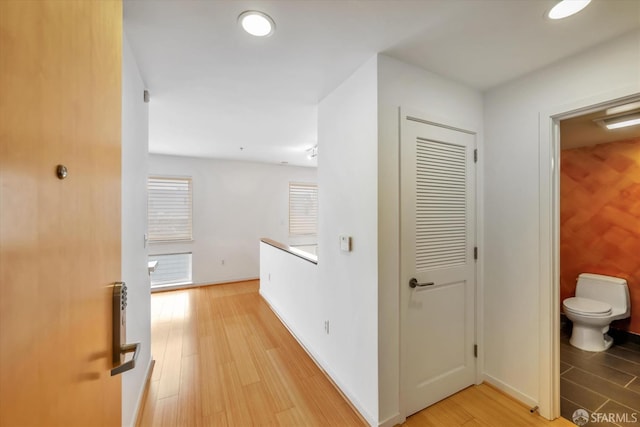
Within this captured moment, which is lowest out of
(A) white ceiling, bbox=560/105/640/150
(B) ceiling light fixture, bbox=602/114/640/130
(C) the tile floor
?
(C) the tile floor

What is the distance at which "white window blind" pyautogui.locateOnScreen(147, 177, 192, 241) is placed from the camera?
4.50 metres

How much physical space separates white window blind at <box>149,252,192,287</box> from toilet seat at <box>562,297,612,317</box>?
18.0 ft

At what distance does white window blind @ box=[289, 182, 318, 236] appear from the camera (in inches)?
227

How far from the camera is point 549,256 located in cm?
169

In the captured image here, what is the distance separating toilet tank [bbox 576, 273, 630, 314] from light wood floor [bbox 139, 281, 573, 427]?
73.4 inches

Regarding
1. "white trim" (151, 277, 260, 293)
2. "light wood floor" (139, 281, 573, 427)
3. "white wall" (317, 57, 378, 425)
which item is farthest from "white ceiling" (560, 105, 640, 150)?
"white trim" (151, 277, 260, 293)

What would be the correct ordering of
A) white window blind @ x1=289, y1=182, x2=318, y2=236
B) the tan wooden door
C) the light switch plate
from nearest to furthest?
the tan wooden door
the light switch plate
white window blind @ x1=289, y1=182, x2=318, y2=236

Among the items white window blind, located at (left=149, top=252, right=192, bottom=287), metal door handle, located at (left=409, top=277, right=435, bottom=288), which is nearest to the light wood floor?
metal door handle, located at (left=409, top=277, right=435, bottom=288)

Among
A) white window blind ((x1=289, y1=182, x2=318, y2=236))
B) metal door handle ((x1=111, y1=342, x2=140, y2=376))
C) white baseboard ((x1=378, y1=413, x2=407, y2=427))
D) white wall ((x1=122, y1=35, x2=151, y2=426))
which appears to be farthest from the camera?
A: white window blind ((x1=289, y1=182, x2=318, y2=236))

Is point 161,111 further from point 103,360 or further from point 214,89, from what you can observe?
point 103,360

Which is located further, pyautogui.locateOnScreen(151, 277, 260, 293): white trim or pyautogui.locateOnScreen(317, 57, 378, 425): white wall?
pyautogui.locateOnScreen(151, 277, 260, 293): white trim

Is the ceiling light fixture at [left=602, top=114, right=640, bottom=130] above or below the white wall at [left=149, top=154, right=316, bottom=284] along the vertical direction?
above

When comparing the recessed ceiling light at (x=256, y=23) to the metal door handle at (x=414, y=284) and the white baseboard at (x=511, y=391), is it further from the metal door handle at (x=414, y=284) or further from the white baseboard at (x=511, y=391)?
the white baseboard at (x=511, y=391)

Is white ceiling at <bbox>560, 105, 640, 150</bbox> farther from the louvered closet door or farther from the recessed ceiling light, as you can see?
the recessed ceiling light
